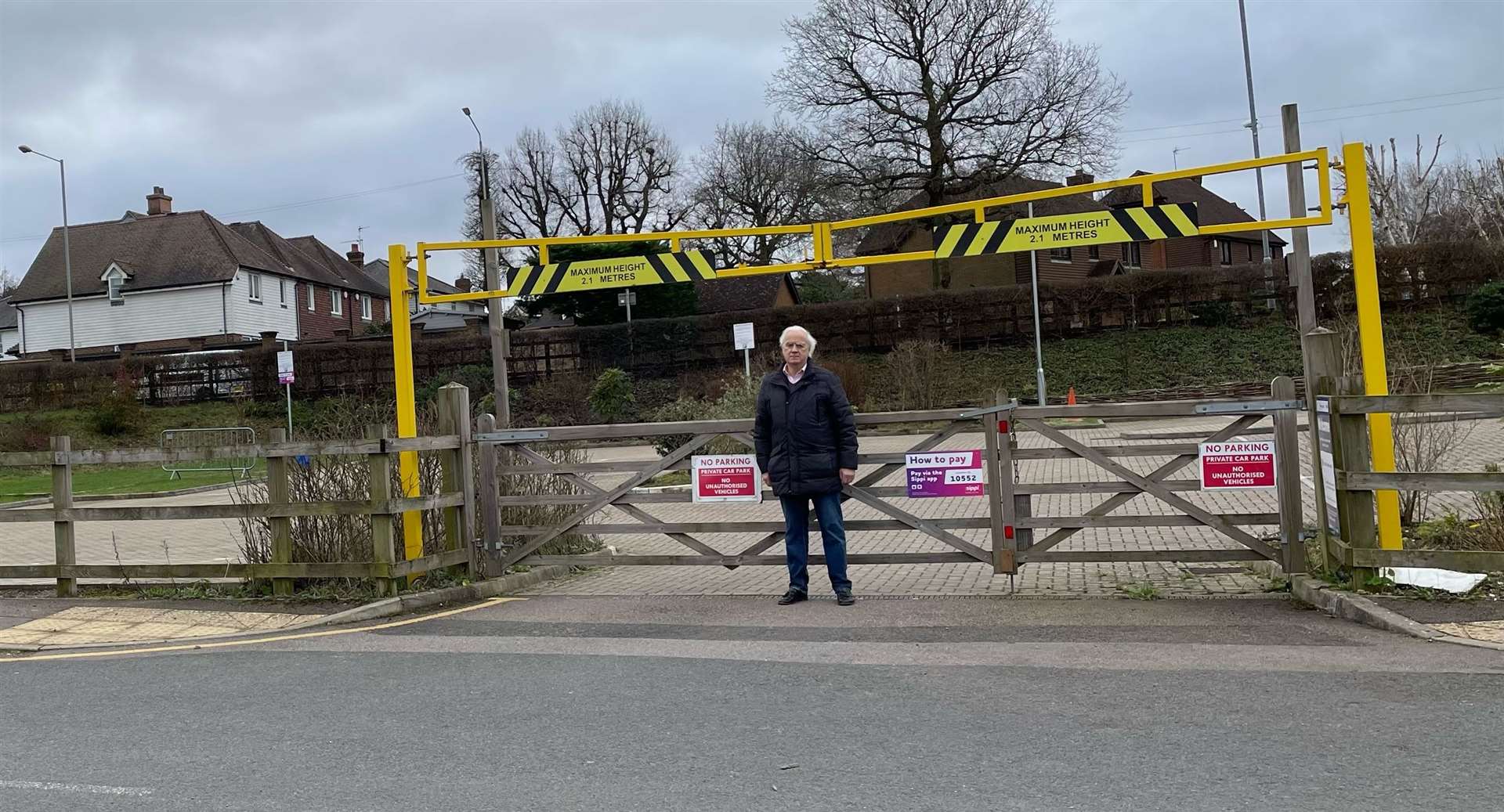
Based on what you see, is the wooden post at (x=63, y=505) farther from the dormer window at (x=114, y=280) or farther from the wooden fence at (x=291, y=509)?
the dormer window at (x=114, y=280)

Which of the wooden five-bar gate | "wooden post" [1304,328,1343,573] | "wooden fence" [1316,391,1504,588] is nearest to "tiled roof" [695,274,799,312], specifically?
the wooden five-bar gate

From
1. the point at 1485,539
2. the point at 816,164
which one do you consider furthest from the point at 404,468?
the point at 816,164

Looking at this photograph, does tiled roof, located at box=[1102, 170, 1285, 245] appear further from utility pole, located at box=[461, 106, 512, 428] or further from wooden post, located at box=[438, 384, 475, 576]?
wooden post, located at box=[438, 384, 475, 576]

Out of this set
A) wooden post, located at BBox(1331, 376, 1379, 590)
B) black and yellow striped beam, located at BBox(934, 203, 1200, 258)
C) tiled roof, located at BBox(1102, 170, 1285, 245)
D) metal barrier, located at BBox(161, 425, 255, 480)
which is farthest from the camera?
tiled roof, located at BBox(1102, 170, 1285, 245)

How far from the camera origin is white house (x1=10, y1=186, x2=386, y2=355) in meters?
52.9

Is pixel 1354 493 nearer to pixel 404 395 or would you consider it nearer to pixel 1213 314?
pixel 404 395

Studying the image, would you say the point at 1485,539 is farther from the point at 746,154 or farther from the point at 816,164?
the point at 746,154

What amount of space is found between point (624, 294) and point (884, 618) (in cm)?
3395

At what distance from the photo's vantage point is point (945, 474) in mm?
8625

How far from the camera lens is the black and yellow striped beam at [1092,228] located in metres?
8.70

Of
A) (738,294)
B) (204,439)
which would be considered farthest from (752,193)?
(204,439)

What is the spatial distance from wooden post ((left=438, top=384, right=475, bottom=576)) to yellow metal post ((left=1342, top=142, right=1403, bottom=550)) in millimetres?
6739

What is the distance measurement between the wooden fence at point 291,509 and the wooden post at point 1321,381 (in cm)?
621

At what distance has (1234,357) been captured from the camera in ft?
113
